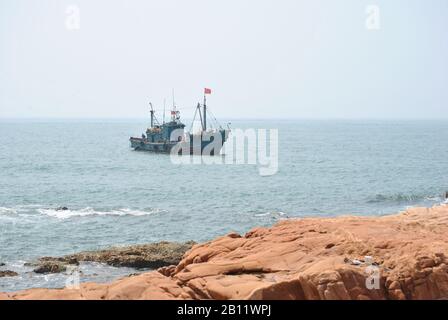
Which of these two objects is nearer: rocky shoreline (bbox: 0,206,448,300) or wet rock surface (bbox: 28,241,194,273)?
rocky shoreline (bbox: 0,206,448,300)

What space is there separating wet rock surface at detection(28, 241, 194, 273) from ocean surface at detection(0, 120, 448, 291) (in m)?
0.79

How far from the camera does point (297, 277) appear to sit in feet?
50.9

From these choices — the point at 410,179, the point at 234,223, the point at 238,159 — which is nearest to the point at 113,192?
the point at 234,223

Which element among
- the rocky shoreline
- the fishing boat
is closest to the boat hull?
the fishing boat

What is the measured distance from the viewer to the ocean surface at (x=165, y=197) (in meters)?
36.7

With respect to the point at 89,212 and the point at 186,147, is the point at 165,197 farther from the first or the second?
the point at 186,147

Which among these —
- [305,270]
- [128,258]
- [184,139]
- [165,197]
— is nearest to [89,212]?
[165,197]

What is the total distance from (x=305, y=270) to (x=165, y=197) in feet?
133

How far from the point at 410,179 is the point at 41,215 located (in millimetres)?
42629

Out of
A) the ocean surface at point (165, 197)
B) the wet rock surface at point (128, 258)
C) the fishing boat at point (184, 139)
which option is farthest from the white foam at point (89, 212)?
the fishing boat at point (184, 139)

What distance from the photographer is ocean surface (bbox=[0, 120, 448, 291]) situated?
3669 centimetres

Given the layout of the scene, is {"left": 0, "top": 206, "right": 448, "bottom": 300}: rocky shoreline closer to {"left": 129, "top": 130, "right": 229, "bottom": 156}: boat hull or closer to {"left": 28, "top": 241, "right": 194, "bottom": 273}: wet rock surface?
{"left": 28, "top": 241, "right": 194, "bottom": 273}: wet rock surface
